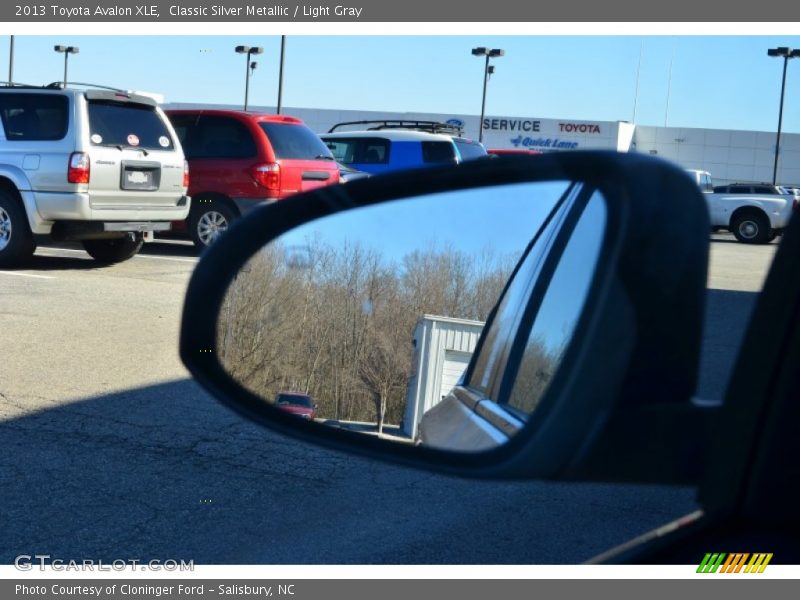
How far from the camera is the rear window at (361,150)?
17547 millimetres

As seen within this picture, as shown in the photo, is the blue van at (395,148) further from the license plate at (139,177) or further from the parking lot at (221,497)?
the parking lot at (221,497)

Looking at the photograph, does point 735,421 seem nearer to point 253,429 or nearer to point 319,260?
point 319,260

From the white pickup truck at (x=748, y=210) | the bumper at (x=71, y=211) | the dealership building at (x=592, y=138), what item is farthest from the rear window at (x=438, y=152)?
the dealership building at (x=592, y=138)

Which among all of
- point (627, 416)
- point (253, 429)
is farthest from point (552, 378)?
point (253, 429)

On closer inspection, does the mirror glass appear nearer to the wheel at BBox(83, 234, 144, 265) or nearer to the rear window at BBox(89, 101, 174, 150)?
the rear window at BBox(89, 101, 174, 150)

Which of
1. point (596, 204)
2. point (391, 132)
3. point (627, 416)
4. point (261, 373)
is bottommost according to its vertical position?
point (261, 373)

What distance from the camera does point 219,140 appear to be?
1371 centimetres

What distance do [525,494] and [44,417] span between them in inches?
109

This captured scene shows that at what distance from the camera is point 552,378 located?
4.83ft

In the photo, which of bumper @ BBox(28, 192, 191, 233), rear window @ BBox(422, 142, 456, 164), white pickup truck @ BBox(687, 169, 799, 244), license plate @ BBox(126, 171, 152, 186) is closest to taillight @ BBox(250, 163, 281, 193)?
license plate @ BBox(126, 171, 152, 186)

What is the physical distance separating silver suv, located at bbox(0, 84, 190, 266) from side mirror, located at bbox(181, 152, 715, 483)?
9307mm

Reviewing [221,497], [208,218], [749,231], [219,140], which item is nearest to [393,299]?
[221,497]

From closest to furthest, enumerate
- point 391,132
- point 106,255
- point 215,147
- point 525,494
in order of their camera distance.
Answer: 1. point 525,494
2. point 106,255
3. point 215,147
4. point 391,132

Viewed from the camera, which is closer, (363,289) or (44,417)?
(363,289)
